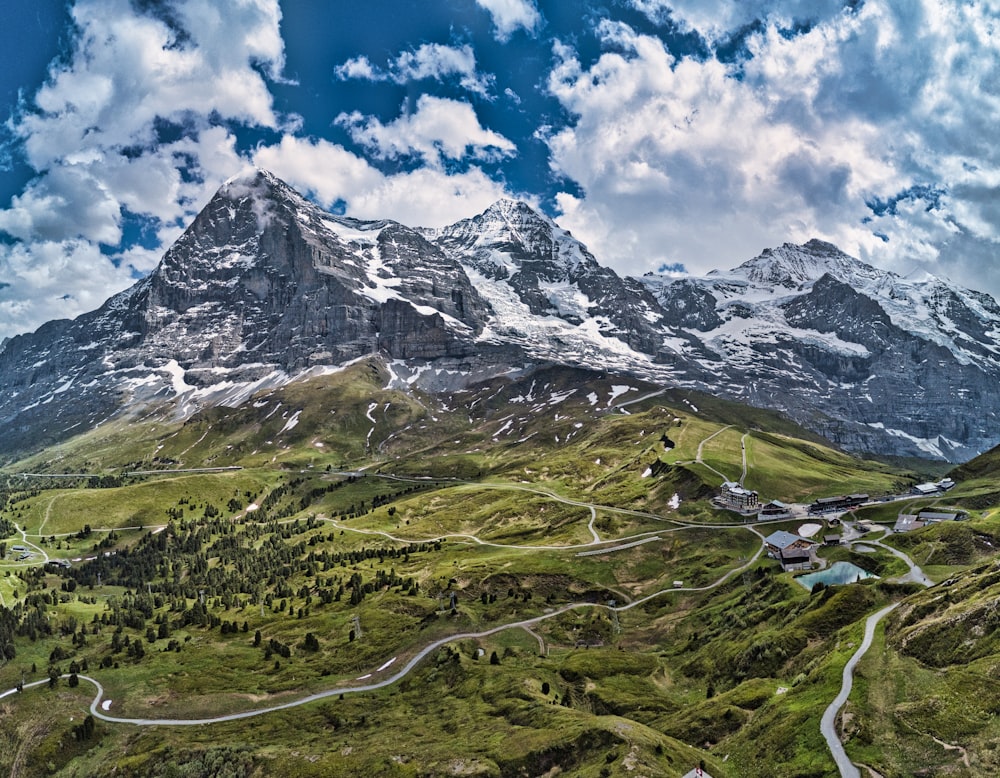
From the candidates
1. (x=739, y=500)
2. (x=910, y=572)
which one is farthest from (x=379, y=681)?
(x=739, y=500)

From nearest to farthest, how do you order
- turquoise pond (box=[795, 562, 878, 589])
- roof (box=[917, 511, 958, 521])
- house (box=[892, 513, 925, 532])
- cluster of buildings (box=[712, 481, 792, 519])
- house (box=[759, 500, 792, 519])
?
turquoise pond (box=[795, 562, 878, 589]), roof (box=[917, 511, 958, 521]), house (box=[892, 513, 925, 532]), house (box=[759, 500, 792, 519]), cluster of buildings (box=[712, 481, 792, 519])

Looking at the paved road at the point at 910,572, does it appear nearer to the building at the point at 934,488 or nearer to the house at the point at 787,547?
the house at the point at 787,547

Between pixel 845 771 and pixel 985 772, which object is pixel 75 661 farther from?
pixel 985 772

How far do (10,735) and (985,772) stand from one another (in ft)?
400

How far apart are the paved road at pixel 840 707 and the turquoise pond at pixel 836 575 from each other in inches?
1355

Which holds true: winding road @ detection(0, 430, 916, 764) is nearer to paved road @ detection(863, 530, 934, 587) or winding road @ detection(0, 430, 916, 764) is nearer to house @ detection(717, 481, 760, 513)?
paved road @ detection(863, 530, 934, 587)

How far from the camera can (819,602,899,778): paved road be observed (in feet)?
153

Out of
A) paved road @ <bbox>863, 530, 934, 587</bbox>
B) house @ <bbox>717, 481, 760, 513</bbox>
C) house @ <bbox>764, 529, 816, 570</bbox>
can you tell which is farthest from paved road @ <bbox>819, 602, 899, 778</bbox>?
house @ <bbox>717, 481, 760, 513</bbox>

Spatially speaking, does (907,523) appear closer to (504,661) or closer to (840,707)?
(504,661)

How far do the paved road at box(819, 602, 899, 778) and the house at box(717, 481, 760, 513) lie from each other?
104807 mm

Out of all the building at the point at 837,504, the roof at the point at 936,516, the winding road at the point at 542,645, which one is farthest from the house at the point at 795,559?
the building at the point at 837,504

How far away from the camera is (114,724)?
310ft

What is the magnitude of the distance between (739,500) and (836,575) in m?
70.2

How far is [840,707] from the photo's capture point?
54.0 meters
